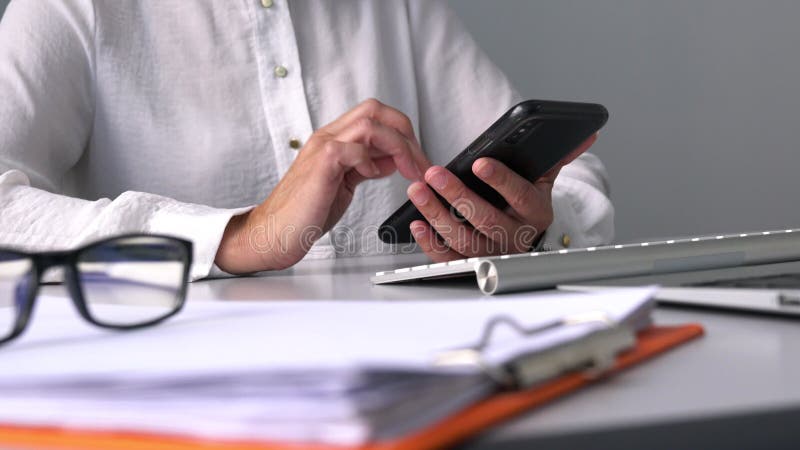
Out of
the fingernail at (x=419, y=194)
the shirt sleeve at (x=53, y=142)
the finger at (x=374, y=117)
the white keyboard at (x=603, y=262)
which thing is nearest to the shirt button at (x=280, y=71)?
the shirt sleeve at (x=53, y=142)

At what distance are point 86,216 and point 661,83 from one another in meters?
2.26

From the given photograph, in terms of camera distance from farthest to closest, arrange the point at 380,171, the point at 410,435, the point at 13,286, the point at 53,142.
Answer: the point at 53,142 → the point at 380,171 → the point at 13,286 → the point at 410,435

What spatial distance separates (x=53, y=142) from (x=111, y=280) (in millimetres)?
879

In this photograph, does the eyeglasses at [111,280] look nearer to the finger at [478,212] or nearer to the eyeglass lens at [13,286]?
the eyeglass lens at [13,286]

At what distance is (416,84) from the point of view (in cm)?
151

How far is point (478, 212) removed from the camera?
33.9 inches

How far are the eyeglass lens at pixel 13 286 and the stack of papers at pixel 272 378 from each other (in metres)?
0.01

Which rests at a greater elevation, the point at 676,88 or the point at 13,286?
the point at 676,88

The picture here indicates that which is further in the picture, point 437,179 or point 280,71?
point 280,71

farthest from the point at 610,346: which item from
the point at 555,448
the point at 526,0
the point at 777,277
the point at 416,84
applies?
the point at 526,0

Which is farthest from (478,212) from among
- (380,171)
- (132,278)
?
(132,278)

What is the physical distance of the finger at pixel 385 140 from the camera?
2.76 feet

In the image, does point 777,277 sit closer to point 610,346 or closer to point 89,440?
point 610,346

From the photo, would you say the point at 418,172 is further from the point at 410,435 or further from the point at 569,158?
the point at 410,435
